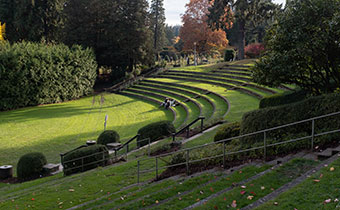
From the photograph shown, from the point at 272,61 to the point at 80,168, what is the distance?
28.7 feet

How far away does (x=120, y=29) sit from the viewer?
4188 cm

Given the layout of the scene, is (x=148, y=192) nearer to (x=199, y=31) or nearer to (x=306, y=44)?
(x=306, y=44)

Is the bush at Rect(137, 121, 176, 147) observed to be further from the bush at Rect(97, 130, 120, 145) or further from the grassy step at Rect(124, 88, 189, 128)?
the grassy step at Rect(124, 88, 189, 128)

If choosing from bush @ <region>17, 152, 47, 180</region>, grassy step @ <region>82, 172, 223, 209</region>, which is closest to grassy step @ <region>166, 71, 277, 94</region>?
bush @ <region>17, 152, 47, 180</region>

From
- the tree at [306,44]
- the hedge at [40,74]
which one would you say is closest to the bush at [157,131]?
the tree at [306,44]

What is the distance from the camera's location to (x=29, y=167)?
13.8m

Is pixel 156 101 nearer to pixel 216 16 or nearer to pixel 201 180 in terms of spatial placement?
pixel 216 16

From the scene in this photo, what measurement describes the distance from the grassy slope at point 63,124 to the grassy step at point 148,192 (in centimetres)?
993

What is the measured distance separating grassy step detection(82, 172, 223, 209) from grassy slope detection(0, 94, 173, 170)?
9928 millimetres

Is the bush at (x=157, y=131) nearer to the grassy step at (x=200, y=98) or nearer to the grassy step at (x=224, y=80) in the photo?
the grassy step at (x=200, y=98)

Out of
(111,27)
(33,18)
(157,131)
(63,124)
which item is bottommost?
(63,124)

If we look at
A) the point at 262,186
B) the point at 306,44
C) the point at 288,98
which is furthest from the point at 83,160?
the point at 306,44

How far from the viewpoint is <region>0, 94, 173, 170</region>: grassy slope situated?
61.8 feet

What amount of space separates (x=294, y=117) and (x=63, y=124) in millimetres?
20564
